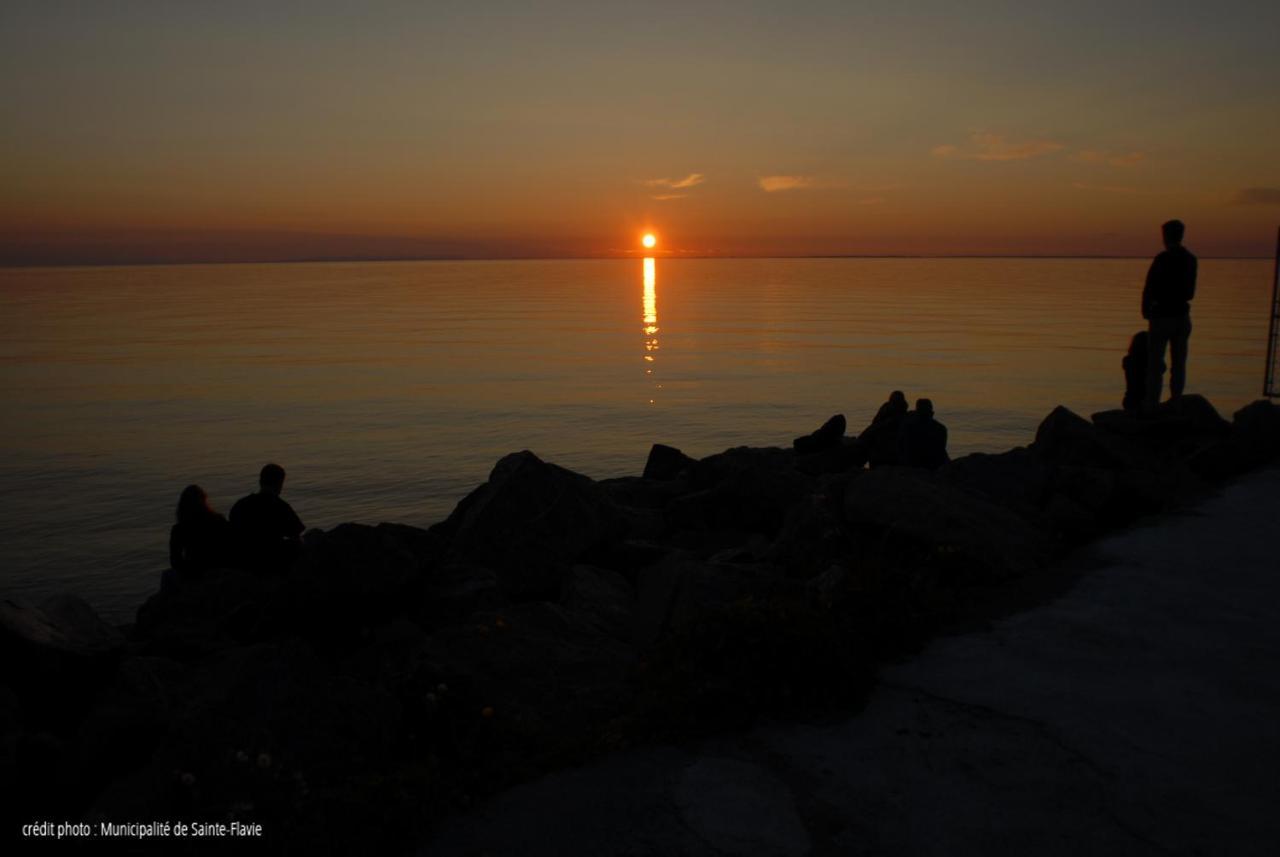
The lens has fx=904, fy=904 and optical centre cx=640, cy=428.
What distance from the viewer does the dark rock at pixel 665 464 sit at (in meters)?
22.2

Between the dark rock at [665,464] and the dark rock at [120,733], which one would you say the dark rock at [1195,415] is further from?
the dark rock at [120,733]

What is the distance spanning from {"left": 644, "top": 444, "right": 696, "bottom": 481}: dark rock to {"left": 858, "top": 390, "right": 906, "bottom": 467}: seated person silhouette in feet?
13.8

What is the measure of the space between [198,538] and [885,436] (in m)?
14.3

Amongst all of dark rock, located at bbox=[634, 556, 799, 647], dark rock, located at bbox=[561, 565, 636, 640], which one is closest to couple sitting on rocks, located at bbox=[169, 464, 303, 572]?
dark rock, located at bbox=[561, 565, 636, 640]

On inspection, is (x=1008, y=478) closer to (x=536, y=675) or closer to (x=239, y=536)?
(x=536, y=675)

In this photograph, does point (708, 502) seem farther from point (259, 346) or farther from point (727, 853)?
point (259, 346)

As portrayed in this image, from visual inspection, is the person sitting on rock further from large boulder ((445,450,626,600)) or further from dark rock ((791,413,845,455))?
large boulder ((445,450,626,600))

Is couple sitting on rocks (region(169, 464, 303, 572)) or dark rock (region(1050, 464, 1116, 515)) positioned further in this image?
couple sitting on rocks (region(169, 464, 303, 572))

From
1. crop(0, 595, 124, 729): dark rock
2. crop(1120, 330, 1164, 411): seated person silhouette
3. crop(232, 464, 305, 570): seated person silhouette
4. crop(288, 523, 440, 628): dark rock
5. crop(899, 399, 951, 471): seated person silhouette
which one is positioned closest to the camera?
crop(0, 595, 124, 729): dark rock

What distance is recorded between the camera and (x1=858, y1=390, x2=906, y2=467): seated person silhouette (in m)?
20.2

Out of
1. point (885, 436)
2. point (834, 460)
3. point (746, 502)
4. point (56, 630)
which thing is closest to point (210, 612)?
point (56, 630)

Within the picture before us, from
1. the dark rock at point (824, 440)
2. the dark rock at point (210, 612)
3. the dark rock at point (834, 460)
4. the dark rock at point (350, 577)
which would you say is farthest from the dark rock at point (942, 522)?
the dark rock at point (824, 440)

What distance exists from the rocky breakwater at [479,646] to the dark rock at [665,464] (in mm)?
9753

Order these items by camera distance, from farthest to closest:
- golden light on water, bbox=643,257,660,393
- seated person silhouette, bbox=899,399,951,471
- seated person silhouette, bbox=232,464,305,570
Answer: golden light on water, bbox=643,257,660,393
seated person silhouette, bbox=899,399,951,471
seated person silhouette, bbox=232,464,305,570
